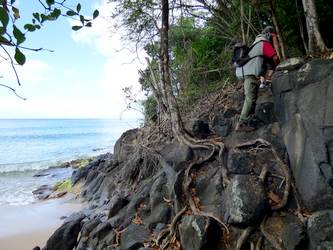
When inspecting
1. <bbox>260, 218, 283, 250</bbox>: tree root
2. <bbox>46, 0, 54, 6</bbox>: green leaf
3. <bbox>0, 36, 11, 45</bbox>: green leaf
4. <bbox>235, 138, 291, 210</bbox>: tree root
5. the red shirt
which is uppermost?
the red shirt

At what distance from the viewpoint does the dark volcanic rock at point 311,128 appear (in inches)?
→ 171

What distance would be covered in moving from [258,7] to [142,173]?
476 centimetres

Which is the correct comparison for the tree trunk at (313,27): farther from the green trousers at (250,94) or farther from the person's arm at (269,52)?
the green trousers at (250,94)

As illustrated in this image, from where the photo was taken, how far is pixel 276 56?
239 inches

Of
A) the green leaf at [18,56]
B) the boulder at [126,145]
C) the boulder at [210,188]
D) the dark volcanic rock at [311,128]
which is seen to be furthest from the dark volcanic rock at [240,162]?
the boulder at [126,145]

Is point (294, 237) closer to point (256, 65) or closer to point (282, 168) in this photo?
point (282, 168)

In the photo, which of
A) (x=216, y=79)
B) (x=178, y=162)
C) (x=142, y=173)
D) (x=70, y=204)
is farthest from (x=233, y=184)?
(x=70, y=204)

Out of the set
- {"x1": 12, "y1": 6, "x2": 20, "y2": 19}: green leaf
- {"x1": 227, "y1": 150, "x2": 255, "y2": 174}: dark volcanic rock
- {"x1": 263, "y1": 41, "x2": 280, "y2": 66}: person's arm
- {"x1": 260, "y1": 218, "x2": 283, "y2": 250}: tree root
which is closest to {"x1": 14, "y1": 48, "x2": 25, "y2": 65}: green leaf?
{"x1": 12, "y1": 6, "x2": 20, "y2": 19}: green leaf

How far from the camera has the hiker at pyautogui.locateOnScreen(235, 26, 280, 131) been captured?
5.93 metres

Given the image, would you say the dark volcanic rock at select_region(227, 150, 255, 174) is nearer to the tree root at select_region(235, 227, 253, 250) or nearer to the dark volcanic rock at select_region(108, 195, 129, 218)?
the tree root at select_region(235, 227, 253, 250)

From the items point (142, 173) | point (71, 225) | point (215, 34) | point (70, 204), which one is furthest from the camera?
point (70, 204)

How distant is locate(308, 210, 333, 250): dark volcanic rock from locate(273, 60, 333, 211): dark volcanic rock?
201 millimetres

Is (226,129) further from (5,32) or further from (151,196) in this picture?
(5,32)

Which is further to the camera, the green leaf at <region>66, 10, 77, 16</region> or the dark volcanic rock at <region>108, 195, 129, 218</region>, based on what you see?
the dark volcanic rock at <region>108, 195, 129, 218</region>
